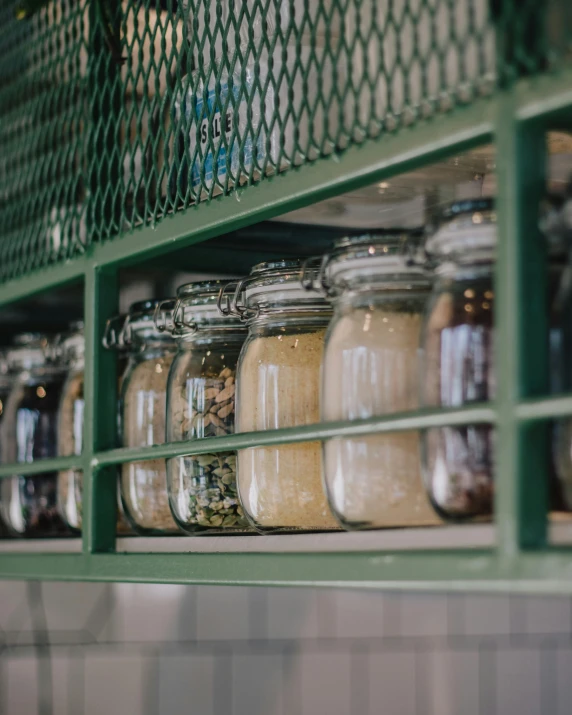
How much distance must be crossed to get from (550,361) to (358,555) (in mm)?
195

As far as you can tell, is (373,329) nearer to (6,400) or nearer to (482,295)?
(482,295)

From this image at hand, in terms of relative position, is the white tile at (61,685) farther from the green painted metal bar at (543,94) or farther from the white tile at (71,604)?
the green painted metal bar at (543,94)

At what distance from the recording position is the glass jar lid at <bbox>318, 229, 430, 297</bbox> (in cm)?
84

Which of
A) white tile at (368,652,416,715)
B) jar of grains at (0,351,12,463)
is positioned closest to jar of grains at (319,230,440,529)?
jar of grains at (0,351,12,463)

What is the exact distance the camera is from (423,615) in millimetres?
2311

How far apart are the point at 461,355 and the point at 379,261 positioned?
0.45ft

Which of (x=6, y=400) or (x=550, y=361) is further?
(x=6, y=400)

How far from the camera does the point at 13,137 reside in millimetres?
1418

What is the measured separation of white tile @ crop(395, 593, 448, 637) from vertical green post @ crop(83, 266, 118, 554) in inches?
49.0

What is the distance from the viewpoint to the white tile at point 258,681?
86.4 inches

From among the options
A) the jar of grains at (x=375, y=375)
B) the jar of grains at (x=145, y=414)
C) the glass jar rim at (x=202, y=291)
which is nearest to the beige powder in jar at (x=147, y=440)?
the jar of grains at (x=145, y=414)

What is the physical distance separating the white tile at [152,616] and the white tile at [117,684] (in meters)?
0.04

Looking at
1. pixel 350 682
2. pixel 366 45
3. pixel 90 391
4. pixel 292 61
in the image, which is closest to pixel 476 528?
pixel 366 45

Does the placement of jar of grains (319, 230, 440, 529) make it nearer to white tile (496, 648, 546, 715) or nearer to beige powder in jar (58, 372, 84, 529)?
beige powder in jar (58, 372, 84, 529)
